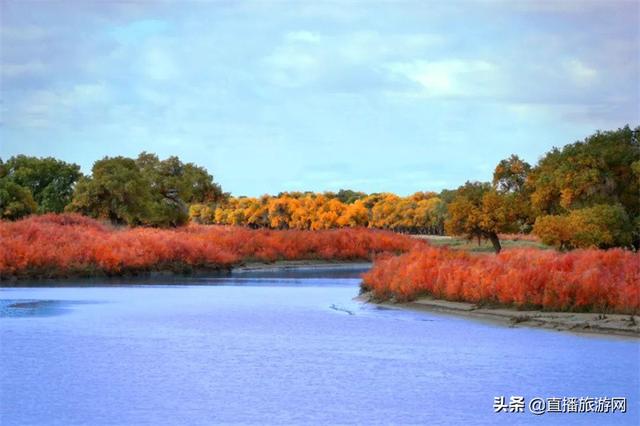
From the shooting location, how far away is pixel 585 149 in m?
44.8

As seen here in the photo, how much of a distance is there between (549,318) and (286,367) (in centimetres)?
1011

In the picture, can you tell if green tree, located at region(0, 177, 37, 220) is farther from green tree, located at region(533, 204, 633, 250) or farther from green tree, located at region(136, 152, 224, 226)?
green tree, located at region(533, 204, 633, 250)

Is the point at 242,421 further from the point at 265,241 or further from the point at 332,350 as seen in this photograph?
the point at 265,241

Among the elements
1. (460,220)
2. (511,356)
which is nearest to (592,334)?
(511,356)

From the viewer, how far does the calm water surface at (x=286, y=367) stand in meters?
16.3

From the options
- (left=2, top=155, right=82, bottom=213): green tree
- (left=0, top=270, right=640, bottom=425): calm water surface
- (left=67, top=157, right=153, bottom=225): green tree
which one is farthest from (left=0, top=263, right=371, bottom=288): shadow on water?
(left=2, top=155, right=82, bottom=213): green tree

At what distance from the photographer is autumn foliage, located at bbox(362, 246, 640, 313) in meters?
27.9

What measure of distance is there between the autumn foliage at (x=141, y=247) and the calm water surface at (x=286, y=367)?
1903 centimetres

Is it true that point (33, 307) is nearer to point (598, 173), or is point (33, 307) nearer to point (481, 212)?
point (598, 173)

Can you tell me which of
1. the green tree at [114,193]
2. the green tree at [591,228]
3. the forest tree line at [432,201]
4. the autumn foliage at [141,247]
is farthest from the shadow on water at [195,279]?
the green tree at [591,228]

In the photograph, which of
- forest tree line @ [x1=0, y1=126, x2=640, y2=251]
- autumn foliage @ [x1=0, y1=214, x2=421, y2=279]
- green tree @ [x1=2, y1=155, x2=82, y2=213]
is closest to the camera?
forest tree line @ [x1=0, y1=126, x2=640, y2=251]

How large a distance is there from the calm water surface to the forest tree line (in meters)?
15.6

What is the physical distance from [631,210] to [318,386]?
31265 mm

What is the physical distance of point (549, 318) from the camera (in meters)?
27.8
